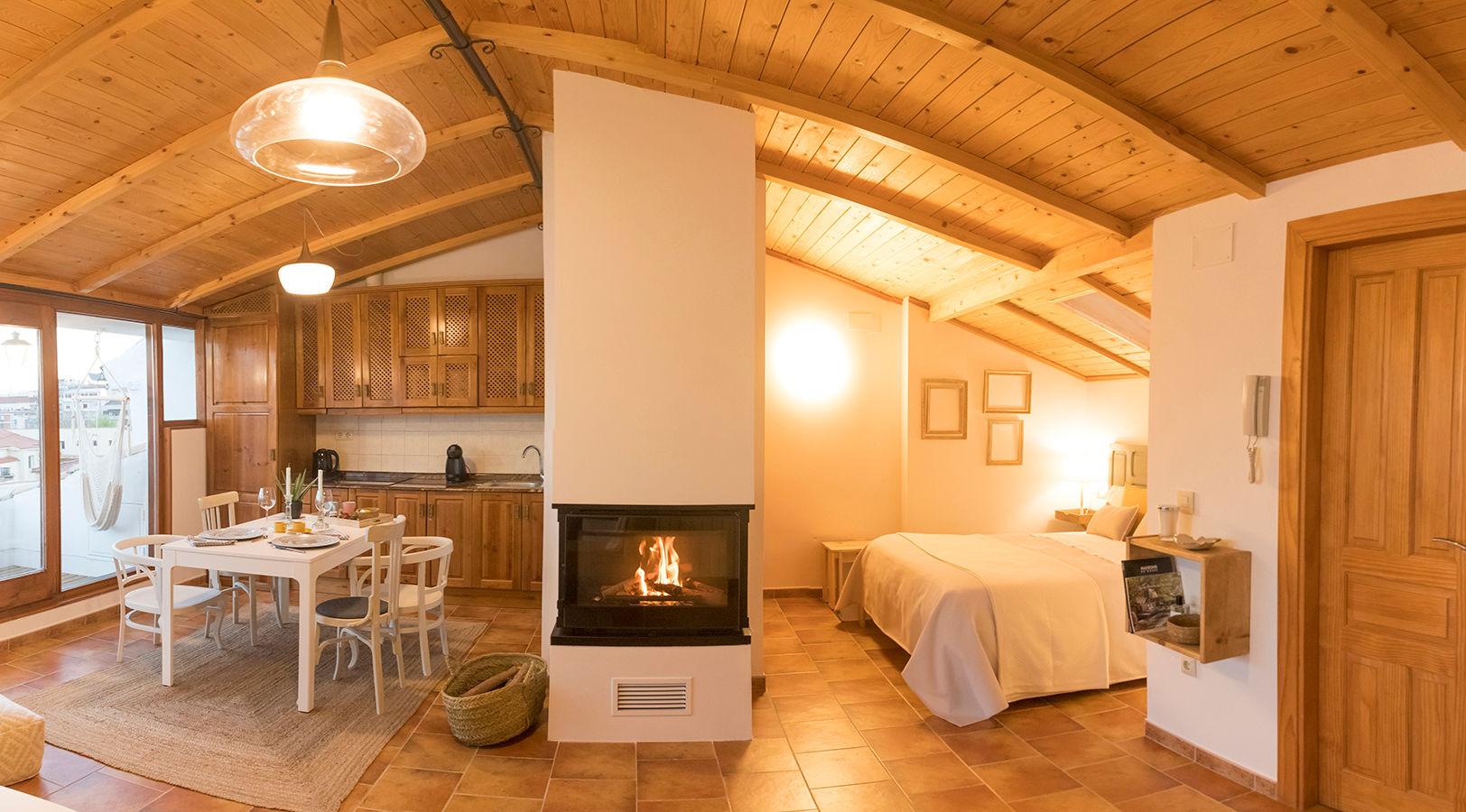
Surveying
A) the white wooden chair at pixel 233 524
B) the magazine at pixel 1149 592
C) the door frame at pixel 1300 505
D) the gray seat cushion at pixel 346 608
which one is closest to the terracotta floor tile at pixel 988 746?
the magazine at pixel 1149 592

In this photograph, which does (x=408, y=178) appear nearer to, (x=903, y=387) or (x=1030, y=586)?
→ (x=903, y=387)

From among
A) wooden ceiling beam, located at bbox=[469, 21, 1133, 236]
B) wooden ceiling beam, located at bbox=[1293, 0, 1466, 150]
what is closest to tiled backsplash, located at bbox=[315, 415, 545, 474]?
wooden ceiling beam, located at bbox=[469, 21, 1133, 236]

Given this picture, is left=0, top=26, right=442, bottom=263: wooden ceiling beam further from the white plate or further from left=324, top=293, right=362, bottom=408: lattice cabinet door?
left=324, top=293, right=362, bottom=408: lattice cabinet door

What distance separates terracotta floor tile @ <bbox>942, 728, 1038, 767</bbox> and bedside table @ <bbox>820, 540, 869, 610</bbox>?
1896mm

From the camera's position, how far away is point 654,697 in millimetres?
2932

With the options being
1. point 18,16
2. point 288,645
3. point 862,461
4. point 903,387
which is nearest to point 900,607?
point 862,461

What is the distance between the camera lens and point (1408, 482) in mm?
2332

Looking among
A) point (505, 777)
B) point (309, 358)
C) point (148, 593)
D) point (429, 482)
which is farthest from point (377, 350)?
point (505, 777)

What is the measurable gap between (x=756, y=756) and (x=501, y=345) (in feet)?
12.2

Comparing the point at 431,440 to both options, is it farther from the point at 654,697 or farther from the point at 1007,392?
the point at 1007,392

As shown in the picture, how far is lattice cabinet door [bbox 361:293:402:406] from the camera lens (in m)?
5.39

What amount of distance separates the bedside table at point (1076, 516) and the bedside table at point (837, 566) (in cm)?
182

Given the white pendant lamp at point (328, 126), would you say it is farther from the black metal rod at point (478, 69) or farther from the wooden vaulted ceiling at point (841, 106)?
the wooden vaulted ceiling at point (841, 106)

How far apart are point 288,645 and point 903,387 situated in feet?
15.2
